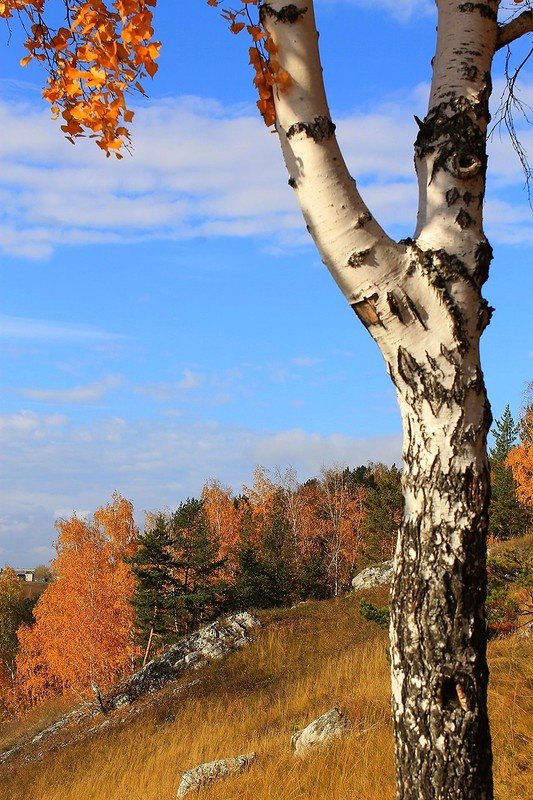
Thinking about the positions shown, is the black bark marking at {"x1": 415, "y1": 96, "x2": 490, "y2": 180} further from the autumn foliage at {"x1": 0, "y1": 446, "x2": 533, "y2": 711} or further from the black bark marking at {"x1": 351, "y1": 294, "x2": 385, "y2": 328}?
the autumn foliage at {"x1": 0, "y1": 446, "x2": 533, "y2": 711}

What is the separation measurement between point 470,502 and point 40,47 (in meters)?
3.79

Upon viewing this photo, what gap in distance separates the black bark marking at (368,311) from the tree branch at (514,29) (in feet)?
4.99

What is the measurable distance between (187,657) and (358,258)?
1941 cm

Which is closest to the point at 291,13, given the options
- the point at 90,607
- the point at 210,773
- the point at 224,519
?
the point at 210,773

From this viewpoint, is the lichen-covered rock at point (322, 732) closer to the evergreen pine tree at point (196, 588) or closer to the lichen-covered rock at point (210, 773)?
the lichen-covered rock at point (210, 773)

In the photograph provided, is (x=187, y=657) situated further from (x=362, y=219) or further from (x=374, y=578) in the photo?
(x=362, y=219)

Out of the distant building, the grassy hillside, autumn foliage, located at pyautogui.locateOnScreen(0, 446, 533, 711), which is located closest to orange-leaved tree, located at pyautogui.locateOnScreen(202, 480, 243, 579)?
autumn foliage, located at pyautogui.locateOnScreen(0, 446, 533, 711)

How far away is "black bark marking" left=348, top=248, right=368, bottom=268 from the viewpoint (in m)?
2.98

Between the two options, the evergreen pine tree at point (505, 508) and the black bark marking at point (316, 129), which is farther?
the evergreen pine tree at point (505, 508)

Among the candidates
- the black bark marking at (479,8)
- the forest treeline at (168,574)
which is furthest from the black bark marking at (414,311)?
the forest treeline at (168,574)

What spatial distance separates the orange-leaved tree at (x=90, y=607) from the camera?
3391 cm

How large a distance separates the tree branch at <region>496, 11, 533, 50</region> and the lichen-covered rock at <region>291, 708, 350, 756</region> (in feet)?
19.3

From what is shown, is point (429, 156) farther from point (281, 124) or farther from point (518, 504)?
point (518, 504)

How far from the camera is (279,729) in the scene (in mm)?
10312
